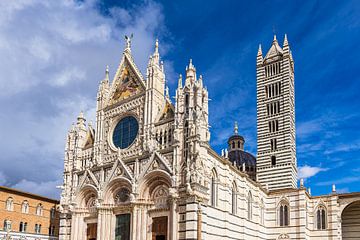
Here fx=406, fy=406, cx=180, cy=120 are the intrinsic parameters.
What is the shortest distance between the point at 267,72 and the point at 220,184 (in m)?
22.7

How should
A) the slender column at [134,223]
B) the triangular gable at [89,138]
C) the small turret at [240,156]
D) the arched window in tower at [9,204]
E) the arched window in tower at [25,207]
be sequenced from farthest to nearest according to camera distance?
the small turret at [240,156], the arched window in tower at [25,207], the triangular gable at [89,138], the arched window in tower at [9,204], the slender column at [134,223]

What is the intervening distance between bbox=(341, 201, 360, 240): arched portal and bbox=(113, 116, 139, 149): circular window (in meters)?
25.5

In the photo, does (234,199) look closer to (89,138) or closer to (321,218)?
(321,218)

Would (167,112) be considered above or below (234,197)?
above

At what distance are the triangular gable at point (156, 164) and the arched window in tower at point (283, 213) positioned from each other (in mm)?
17268

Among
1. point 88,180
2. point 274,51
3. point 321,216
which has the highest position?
point 274,51

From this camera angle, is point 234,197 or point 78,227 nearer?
point 234,197

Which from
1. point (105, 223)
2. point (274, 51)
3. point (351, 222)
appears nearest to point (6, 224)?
point (105, 223)

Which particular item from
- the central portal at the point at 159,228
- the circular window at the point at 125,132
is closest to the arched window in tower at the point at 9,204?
the circular window at the point at 125,132

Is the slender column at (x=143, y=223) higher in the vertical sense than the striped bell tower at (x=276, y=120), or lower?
lower

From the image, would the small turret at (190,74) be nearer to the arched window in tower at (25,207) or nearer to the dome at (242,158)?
the arched window in tower at (25,207)

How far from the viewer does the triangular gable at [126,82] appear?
36.7 m

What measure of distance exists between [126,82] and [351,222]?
29.0 m

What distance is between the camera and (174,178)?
29719 mm
